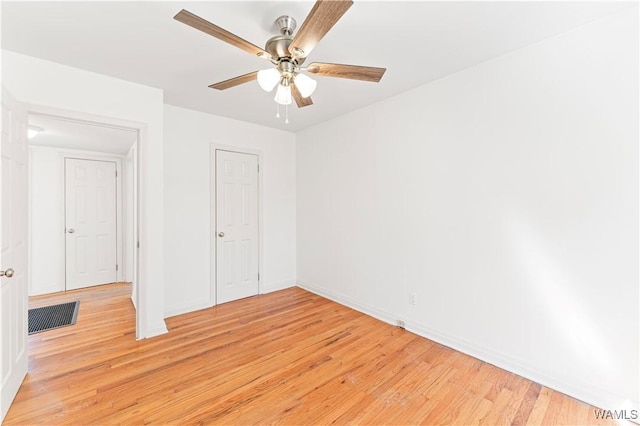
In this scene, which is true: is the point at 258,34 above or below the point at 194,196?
above

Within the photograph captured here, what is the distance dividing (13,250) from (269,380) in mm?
1969

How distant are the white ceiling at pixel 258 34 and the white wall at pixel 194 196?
2.58 ft

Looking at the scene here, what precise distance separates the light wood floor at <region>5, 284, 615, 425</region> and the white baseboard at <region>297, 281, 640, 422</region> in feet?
0.22

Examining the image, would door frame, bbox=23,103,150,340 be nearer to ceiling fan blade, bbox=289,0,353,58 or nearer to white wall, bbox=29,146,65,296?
ceiling fan blade, bbox=289,0,353,58

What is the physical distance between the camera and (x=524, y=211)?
82.9 inches

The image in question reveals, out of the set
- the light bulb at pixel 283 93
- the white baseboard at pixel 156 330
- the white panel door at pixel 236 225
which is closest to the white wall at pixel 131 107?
the white baseboard at pixel 156 330

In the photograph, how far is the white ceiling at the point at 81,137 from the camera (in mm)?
3240

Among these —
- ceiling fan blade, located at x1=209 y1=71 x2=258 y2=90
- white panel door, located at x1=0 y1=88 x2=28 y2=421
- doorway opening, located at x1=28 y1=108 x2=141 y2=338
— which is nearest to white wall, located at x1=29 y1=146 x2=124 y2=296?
doorway opening, located at x1=28 y1=108 x2=141 y2=338

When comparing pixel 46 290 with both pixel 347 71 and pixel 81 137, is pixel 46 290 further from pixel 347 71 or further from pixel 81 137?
pixel 347 71

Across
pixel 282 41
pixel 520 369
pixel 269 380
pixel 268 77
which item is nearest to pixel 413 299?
pixel 520 369

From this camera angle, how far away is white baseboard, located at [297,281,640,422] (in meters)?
1.75

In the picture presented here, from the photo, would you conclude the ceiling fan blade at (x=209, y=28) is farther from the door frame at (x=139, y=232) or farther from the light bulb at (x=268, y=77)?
the door frame at (x=139, y=232)

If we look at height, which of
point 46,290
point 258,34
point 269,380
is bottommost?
point 269,380

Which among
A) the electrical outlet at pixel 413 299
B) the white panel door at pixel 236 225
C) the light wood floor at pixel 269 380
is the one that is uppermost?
the white panel door at pixel 236 225
